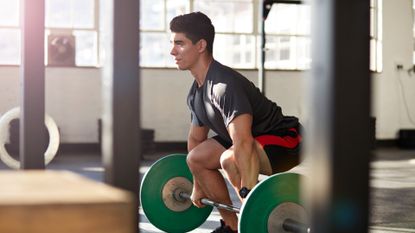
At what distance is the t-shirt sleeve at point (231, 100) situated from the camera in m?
2.52

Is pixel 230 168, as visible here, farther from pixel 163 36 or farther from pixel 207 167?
pixel 163 36

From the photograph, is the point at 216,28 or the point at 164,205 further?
the point at 216,28

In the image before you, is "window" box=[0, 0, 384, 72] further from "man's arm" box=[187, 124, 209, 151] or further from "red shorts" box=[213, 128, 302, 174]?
"red shorts" box=[213, 128, 302, 174]

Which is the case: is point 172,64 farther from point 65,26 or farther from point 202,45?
point 202,45

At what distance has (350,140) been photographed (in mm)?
666

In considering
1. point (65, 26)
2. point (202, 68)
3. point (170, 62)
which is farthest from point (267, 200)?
point (170, 62)

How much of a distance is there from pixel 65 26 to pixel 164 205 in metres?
6.32

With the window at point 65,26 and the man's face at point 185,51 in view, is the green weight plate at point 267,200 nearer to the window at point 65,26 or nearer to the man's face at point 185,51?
the man's face at point 185,51

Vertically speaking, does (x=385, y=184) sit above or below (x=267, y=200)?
below

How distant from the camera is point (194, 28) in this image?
2.83m

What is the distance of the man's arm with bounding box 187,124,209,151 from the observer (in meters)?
3.01

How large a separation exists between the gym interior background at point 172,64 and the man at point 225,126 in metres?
5.51

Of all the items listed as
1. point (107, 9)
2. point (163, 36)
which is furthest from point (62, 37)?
point (107, 9)

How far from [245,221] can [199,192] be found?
797mm
